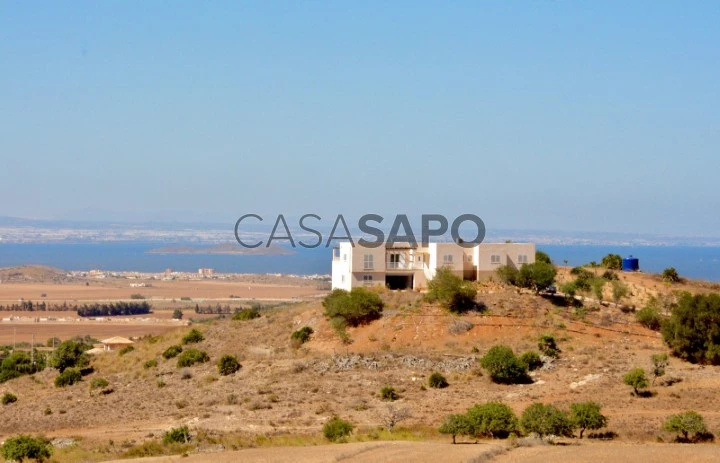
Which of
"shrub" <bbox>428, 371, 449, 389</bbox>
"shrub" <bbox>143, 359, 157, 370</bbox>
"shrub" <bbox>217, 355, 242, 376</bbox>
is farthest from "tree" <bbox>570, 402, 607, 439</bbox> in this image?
"shrub" <bbox>143, 359, 157, 370</bbox>

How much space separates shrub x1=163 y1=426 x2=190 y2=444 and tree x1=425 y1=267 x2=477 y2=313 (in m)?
19.4

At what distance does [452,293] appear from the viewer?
149 feet

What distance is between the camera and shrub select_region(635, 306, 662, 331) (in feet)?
148

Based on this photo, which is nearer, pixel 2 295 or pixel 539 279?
pixel 539 279

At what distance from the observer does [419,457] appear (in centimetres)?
2138

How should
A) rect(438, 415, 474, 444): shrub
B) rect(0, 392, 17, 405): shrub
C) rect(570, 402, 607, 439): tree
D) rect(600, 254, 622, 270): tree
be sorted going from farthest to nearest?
rect(600, 254, 622, 270): tree
rect(0, 392, 17, 405): shrub
rect(570, 402, 607, 439): tree
rect(438, 415, 474, 444): shrub

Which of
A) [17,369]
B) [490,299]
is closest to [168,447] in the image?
[490,299]

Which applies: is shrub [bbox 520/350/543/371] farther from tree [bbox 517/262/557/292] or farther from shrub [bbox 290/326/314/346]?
shrub [bbox 290/326/314/346]

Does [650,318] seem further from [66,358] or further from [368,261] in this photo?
[66,358]

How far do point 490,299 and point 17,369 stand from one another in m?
25.3

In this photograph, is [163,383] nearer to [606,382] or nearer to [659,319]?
[606,382]

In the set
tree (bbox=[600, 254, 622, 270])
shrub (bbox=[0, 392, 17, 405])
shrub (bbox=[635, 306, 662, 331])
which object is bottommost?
shrub (bbox=[0, 392, 17, 405])

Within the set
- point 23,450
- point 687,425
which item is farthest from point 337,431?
point 687,425

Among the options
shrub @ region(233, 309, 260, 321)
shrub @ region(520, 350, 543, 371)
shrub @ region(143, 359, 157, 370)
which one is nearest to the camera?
shrub @ region(520, 350, 543, 371)
